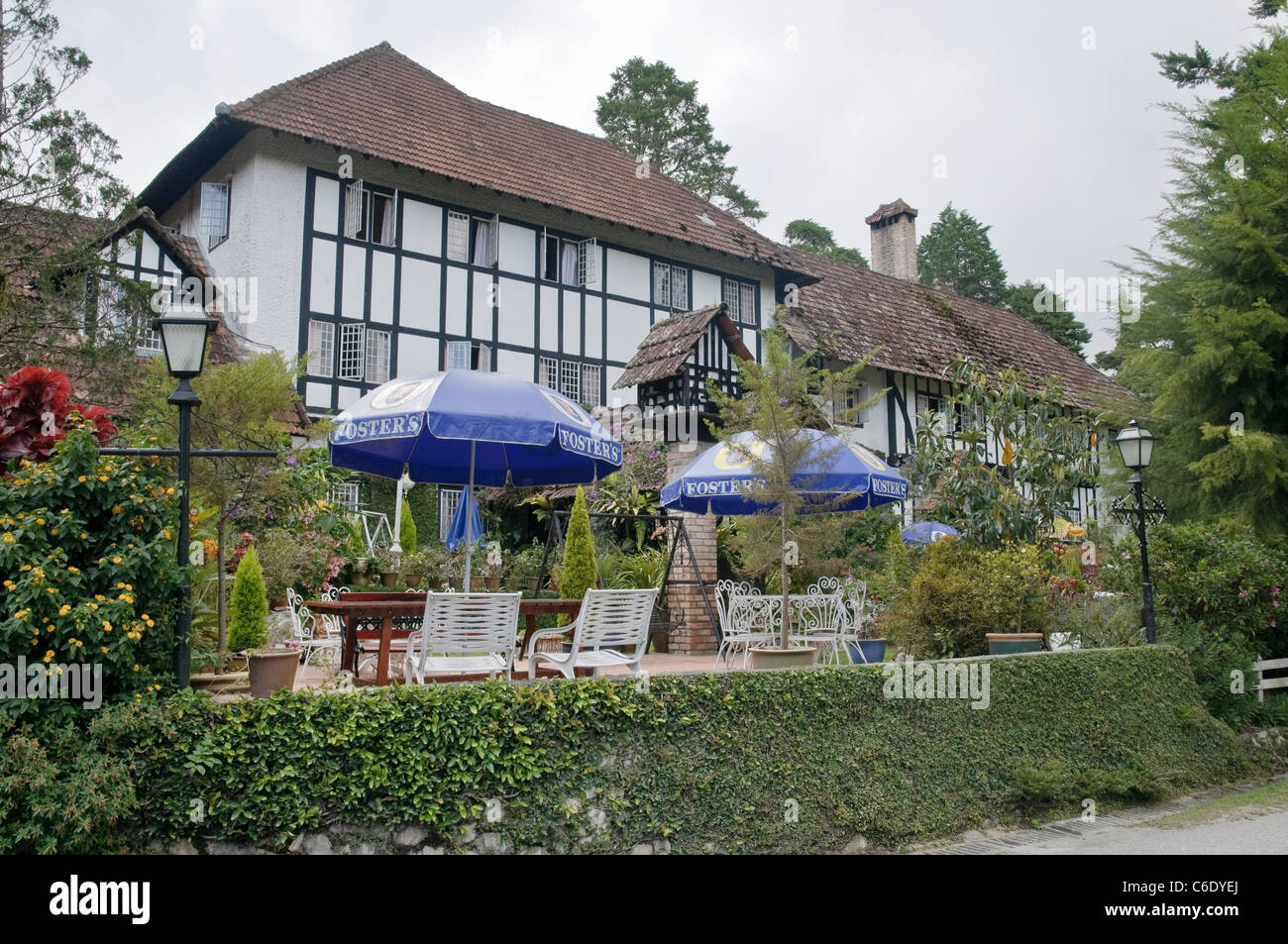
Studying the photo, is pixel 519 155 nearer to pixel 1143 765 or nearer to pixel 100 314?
pixel 100 314

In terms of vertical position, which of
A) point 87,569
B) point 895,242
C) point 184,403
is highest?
point 895,242

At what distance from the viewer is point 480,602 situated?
229 inches

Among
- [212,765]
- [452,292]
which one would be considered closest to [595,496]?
[452,292]

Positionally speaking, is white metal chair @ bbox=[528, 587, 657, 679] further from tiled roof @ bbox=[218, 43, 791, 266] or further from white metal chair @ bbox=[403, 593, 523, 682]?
tiled roof @ bbox=[218, 43, 791, 266]

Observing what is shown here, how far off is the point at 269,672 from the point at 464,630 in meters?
1.13

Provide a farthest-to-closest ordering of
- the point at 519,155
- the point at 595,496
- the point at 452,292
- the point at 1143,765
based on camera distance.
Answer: the point at 519,155 → the point at 452,292 → the point at 595,496 → the point at 1143,765

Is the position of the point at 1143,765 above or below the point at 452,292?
below

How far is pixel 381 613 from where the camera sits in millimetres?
6207

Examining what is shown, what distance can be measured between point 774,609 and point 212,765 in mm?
6562

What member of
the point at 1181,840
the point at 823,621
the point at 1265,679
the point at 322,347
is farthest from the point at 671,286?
the point at 1181,840

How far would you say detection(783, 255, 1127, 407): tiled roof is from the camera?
22609 millimetres

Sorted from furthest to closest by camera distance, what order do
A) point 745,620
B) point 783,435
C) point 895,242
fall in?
point 895,242, point 745,620, point 783,435

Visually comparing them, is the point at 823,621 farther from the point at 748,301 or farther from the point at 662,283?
the point at 748,301

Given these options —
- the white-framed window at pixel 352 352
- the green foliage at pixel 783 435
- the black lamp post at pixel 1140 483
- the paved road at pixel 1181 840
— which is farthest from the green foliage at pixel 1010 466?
the white-framed window at pixel 352 352
